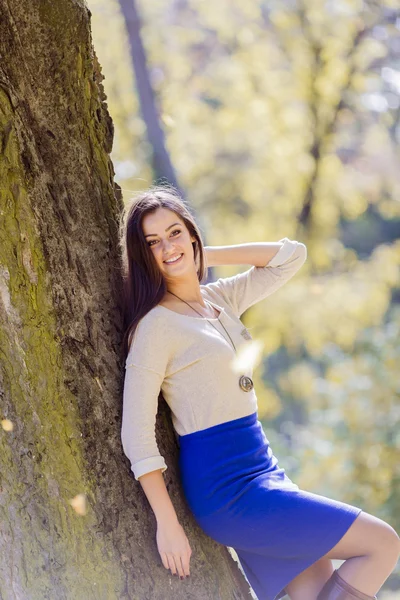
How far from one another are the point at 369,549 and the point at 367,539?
0.10ft

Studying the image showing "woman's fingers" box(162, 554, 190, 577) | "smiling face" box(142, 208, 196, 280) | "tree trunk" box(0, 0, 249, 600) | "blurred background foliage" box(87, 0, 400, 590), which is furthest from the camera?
"blurred background foliage" box(87, 0, 400, 590)

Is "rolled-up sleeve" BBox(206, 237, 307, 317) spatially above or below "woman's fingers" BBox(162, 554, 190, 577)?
above

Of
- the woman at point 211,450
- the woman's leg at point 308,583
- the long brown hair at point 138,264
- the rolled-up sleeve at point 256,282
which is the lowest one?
the woman's leg at point 308,583

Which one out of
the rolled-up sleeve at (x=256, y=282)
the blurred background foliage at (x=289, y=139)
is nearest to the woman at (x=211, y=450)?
the rolled-up sleeve at (x=256, y=282)

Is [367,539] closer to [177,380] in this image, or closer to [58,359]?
[177,380]

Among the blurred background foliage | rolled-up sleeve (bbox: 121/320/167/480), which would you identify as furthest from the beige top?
the blurred background foliage

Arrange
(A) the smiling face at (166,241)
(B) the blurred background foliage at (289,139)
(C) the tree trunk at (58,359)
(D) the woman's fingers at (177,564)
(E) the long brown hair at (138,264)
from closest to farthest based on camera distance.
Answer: (C) the tree trunk at (58,359), (D) the woman's fingers at (177,564), (E) the long brown hair at (138,264), (A) the smiling face at (166,241), (B) the blurred background foliage at (289,139)

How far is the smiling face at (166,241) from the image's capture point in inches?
90.4

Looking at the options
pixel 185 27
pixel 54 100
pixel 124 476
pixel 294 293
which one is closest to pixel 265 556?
pixel 124 476

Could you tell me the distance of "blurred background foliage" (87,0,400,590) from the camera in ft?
20.6

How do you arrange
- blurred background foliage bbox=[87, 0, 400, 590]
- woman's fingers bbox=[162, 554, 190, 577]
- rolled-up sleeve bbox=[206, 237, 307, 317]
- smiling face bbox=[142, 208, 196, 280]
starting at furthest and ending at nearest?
blurred background foliage bbox=[87, 0, 400, 590], rolled-up sleeve bbox=[206, 237, 307, 317], smiling face bbox=[142, 208, 196, 280], woman's fingers bbox=[162, 554, 190, 577]

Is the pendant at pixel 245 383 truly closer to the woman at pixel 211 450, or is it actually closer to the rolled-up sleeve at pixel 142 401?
the woman at pixel 211 450

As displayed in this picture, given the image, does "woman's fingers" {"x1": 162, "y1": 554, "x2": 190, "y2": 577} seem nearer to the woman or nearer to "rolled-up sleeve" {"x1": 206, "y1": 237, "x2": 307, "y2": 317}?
the woman

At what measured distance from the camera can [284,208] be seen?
21.0ft
